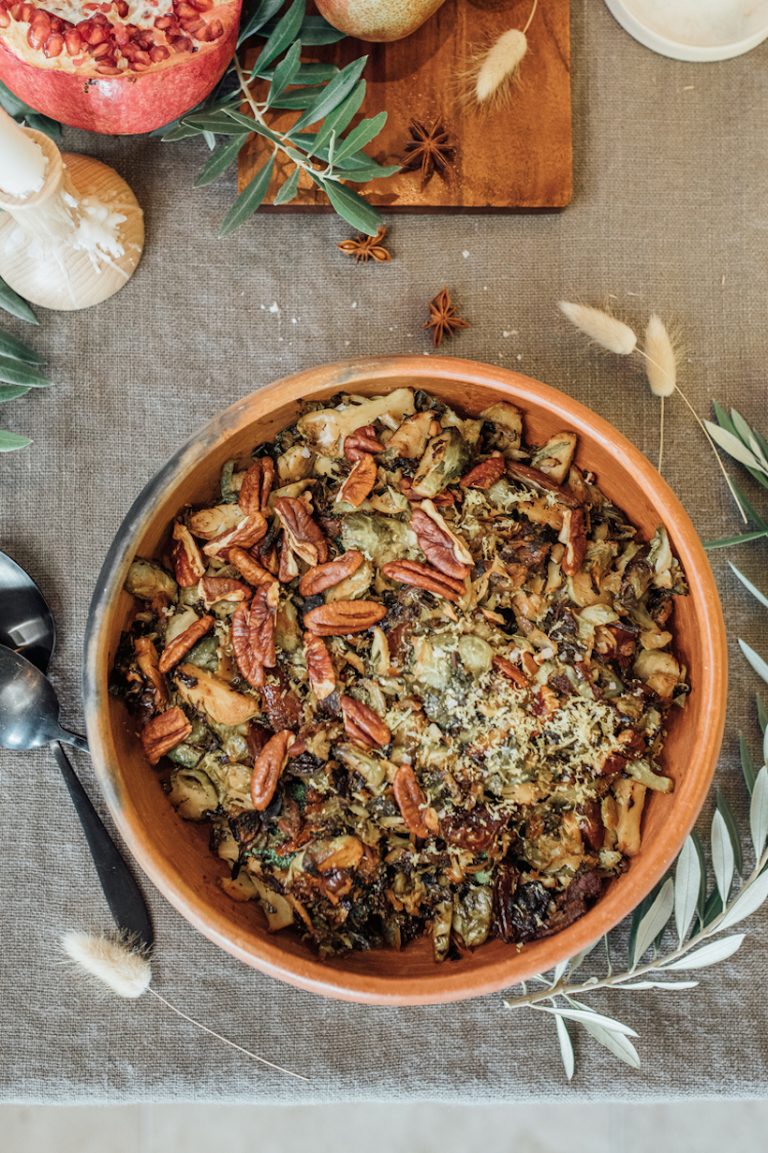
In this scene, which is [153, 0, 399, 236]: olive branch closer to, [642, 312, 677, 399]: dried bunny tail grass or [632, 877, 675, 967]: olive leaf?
[642, 312, 677, 399]: dried bunny tail grass

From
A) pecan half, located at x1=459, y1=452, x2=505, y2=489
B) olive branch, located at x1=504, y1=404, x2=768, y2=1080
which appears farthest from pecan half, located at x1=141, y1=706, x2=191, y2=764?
olive branch, located at x1=504, y1=404, x2=768, y2=1080

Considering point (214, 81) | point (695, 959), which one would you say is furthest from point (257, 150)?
point (695, 959)

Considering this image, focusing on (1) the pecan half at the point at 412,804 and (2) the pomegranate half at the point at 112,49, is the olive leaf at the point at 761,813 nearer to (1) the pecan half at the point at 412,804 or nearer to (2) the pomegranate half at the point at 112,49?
(1) the pecan half at the point at 412,804

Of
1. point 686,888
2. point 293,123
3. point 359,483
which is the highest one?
point 293,123

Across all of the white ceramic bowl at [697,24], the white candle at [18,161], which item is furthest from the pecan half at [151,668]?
the white ceramic bowl at [697,24]

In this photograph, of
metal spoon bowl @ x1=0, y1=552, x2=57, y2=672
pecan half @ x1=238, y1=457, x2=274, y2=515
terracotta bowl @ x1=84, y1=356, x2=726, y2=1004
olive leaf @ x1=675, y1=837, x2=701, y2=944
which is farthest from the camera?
metal spoon bowl @ x1=0, y1=552, x2=57, y2=672

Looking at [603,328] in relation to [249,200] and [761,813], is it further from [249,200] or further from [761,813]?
[761,813]

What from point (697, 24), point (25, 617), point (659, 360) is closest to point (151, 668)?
point (25, 617)
